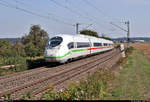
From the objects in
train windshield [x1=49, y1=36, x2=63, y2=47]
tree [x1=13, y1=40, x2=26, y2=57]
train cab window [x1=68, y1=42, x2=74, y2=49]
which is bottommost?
tree [x1=13, y1=40, x2=26, y2=57]

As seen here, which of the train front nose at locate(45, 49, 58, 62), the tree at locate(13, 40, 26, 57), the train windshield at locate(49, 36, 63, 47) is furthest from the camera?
the tree at locate(13, 40, 26, 57)

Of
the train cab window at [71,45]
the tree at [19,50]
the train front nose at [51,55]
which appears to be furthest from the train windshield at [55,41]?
the tree at [19,50]

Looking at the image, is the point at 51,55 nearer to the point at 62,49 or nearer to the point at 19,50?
the point at 62,49

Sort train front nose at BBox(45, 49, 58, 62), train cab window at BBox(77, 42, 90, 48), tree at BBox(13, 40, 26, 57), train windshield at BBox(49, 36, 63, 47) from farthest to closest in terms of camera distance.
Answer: tree at BBox(13, 40, 26, 57), train cab window at BBox(77, 42, 90, 48), train windshield at BBox(49, 36, 63, 47), train front nose at BBox(45, 49, 58, 62)

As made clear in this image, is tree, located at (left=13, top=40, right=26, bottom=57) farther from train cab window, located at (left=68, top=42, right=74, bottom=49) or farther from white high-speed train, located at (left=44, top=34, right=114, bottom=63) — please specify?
train cab window, located at (left=68, top=42, right=74, bottom=49)

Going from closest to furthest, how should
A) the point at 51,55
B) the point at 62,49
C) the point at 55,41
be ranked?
the point at 51,55
the point at 62,49
the point at 55,41

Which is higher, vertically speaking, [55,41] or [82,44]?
[55,41]

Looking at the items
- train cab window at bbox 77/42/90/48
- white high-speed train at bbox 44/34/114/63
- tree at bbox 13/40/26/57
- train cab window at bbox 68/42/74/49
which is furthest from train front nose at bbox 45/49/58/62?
tree at bbox 13/40/26/57

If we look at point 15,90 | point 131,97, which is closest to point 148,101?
point 131,97

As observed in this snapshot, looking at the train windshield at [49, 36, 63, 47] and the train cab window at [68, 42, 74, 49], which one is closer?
the train windshield at [49, 36, 63, 47]

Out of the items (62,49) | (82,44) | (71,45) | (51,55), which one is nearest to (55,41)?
(62,49)

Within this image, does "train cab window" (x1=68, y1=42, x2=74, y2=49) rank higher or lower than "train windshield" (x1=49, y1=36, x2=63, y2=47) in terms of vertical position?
lower

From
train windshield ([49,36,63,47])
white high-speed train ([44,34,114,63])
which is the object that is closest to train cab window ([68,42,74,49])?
white high-speed train ([44,34,114,63])

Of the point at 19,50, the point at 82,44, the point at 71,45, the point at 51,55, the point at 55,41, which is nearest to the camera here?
the point at 51,55
